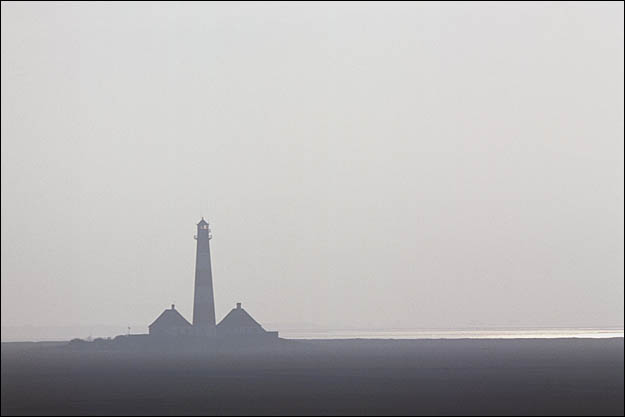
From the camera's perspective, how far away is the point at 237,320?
193m

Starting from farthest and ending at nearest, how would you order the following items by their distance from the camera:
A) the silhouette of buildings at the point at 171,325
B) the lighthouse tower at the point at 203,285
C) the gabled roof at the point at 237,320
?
the gabled roof at the point at 237,320 → the silhouette of buildings at the point at 171,325 → the lighthouse tower at the point at 203,285

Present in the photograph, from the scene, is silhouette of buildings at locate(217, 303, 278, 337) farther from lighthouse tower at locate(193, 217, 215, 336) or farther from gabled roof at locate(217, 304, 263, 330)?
lighthouse tower at locate(193, 217, 215, 336)

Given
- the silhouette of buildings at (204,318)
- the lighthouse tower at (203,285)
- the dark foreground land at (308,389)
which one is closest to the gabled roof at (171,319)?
the silhouette of buildings at (204,318)

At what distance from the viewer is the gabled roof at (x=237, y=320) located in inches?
7549

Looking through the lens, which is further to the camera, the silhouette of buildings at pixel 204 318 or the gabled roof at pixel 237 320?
the gabled roof at pixel 237 320

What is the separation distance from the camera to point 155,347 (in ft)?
639

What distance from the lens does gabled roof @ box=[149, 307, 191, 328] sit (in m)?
186

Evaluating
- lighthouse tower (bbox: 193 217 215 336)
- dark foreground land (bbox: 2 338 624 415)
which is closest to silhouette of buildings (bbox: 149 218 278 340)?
lighthouse tower (bbox: 193 217 215 336)

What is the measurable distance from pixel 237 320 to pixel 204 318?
15.6 meters

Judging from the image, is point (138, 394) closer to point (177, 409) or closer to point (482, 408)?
point (177, 409)

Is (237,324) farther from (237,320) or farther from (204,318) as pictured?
(204,318)

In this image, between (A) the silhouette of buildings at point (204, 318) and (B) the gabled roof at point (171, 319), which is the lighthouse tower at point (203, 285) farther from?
(B) the gabled roof at point (171, 319)

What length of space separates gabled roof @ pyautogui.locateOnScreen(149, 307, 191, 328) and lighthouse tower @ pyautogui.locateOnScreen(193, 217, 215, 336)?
6.00m

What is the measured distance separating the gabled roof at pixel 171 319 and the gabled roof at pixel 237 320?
552 cm
